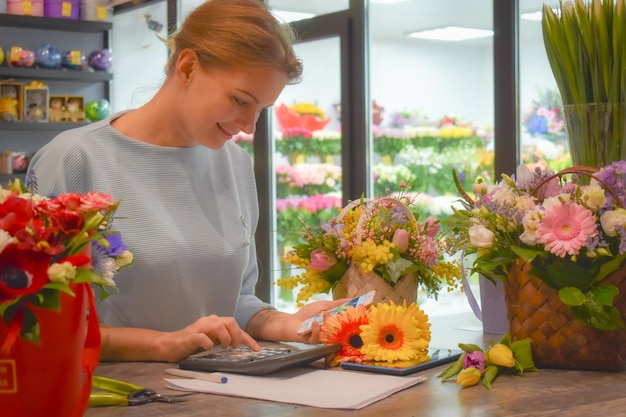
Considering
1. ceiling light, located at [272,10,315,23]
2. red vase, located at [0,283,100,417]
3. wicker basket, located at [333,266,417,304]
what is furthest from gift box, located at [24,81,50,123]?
red vase, located at [0,283,100,417]

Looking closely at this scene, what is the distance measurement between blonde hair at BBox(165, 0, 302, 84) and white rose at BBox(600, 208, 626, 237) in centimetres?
81

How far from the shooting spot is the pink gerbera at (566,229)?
1.60m

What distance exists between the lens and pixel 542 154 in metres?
4.27

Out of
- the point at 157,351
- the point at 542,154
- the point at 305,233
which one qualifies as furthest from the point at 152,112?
the point at 542,154

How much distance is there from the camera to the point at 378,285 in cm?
192

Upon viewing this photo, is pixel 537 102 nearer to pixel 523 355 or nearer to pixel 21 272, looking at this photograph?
pixel 523 355

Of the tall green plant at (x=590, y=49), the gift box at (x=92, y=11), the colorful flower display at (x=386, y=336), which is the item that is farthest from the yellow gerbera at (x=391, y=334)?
the gift box at (x=92, y=11)

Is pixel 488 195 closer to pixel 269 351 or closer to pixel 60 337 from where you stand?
pixel 269 351

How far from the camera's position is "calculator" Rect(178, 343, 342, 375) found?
159cm

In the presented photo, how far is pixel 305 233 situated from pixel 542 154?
250 cm

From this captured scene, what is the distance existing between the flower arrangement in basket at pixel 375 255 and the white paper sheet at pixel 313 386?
1.05 ft

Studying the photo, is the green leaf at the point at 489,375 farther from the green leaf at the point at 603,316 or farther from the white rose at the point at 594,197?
the white rose at the point at 594,197

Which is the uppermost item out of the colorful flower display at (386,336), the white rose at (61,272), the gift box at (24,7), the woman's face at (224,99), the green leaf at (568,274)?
the gift box at (24,7)

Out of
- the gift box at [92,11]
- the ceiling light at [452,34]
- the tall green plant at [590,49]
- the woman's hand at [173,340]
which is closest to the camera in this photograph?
the woman's hand at [173,340]
